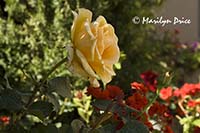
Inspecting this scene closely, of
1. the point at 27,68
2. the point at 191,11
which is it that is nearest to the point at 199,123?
the point at 27,68

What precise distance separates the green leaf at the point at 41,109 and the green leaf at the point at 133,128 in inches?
7.7

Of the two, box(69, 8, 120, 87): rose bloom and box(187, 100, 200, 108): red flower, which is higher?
box(69, 8, 120, 87): rose bloom

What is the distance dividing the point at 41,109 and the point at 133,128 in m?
0.23

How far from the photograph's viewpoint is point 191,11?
5.96m

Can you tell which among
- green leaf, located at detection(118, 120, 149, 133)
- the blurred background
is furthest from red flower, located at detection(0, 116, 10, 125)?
green leaf, located at detection(118, 120, 149, 133)

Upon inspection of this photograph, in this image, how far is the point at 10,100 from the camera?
4.27 ft

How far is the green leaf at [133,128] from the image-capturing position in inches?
51.2

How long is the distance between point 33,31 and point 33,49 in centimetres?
10

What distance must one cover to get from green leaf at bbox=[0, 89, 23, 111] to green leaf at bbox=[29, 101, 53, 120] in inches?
1.4

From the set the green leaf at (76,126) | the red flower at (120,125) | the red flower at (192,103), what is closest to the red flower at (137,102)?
the red flower at (120,125)

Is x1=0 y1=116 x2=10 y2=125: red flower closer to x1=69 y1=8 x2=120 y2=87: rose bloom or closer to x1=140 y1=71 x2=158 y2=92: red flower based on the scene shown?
x1=140 y1=71 x2=158 y2=92: red flower

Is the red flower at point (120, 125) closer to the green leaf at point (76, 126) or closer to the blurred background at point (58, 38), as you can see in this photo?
the green leaf at point (76, 126)

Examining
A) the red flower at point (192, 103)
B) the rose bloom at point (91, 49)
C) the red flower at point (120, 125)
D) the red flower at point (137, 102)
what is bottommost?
the red flower at point (192, 103)

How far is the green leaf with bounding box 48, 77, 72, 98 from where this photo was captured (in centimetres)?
132
